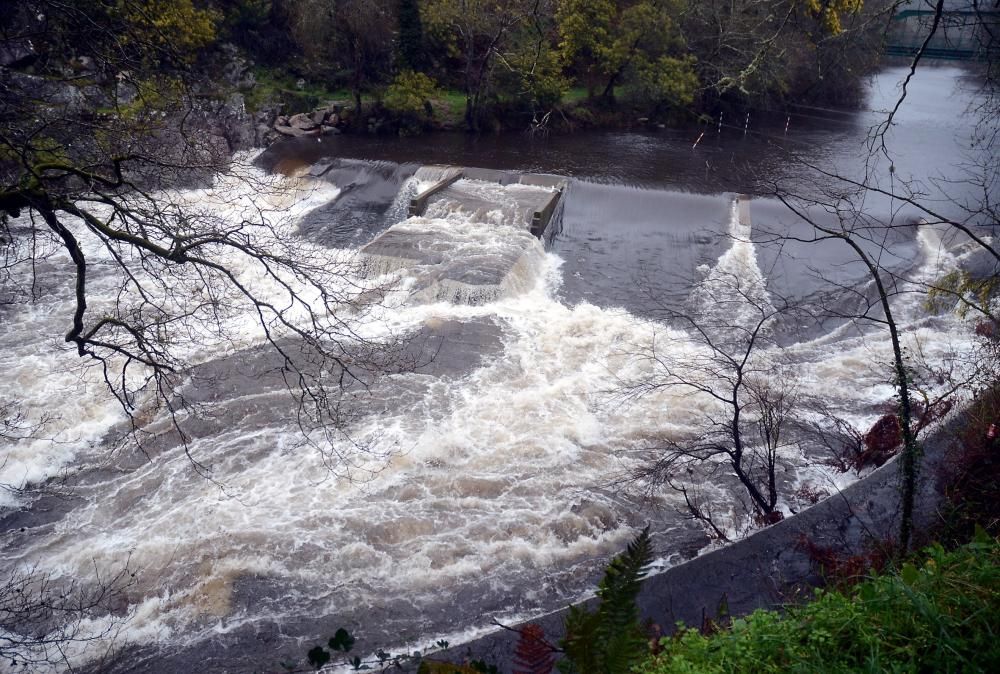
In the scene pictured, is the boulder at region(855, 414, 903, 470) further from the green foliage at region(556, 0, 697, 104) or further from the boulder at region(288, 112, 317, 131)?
the boulder at region(288, 112, 317, 131)

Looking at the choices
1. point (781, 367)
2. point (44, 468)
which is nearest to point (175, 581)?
point (44, 468)

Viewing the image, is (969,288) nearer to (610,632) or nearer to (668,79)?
(610,632)

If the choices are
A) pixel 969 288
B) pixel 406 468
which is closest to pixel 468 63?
pixel 406 468

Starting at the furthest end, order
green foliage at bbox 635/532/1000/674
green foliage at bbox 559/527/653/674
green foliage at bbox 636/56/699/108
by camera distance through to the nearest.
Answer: green foliage at bbox 636/56/699/108
green foliage at bbox 635/532/1000/674
green foliage at bbox 559/527/653/674

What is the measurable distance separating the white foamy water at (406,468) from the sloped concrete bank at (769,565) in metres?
0.87

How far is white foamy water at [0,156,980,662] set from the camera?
6336 mm

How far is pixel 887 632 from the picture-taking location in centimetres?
299

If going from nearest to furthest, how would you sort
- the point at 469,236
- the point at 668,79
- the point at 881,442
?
the point at 881,442 < the point at 469,236 < the point at 668,79

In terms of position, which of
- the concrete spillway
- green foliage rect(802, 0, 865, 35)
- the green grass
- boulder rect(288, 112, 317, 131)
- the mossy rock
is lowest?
the concrete spillway

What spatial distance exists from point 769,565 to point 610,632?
12.5ft

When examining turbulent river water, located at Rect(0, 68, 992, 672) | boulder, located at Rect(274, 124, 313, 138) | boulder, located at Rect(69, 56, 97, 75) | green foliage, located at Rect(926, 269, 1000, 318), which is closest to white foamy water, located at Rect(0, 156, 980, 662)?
turbulent river water, located at Rect(0, 68, 992, 672)

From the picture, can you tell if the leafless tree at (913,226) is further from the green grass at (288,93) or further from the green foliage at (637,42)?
the green grass at (288,93)

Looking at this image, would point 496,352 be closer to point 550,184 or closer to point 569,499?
point 569,499

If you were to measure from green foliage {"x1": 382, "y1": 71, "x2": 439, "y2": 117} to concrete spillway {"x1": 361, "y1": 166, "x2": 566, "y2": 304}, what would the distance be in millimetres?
4610
